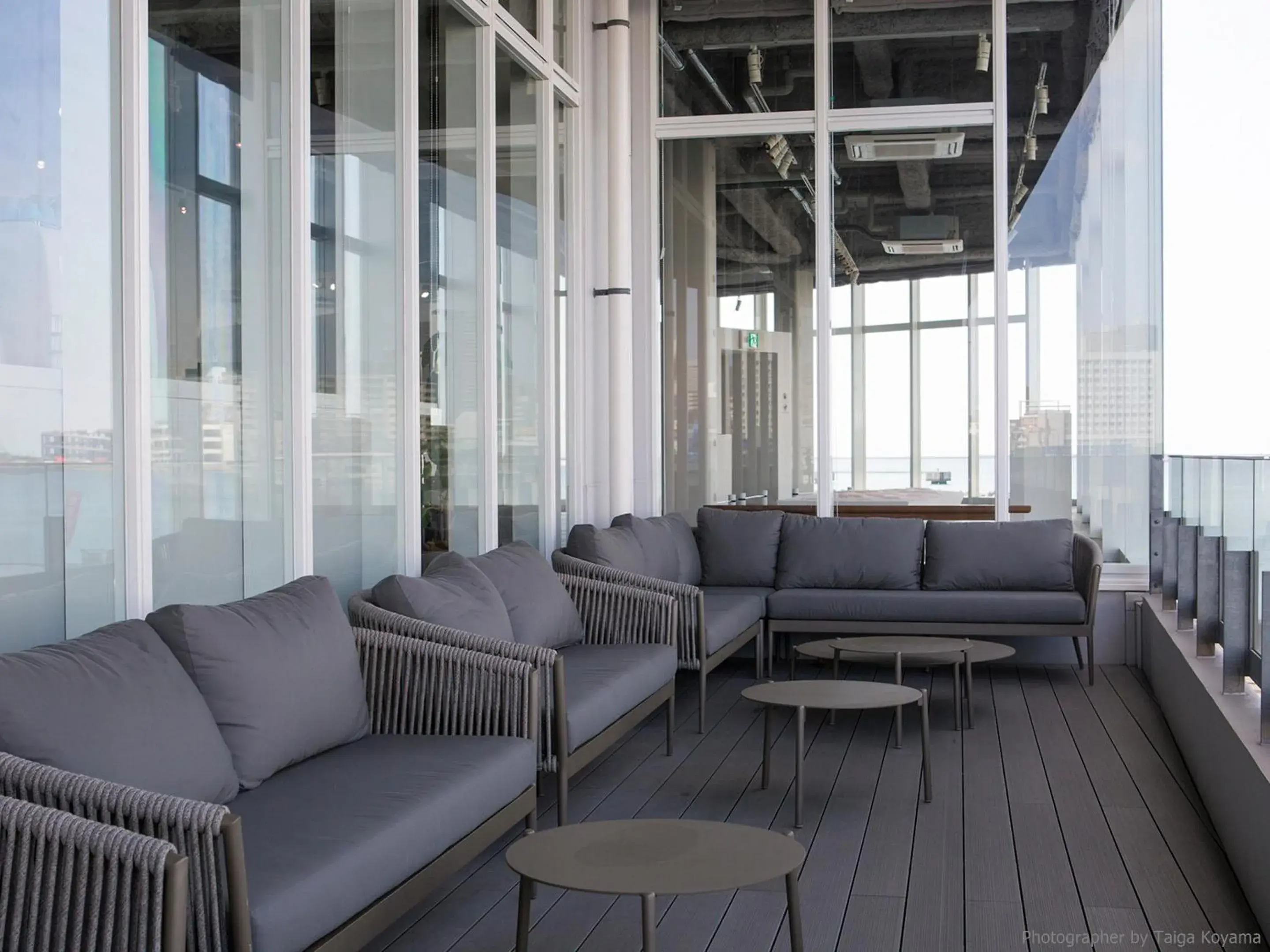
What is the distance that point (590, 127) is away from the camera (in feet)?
24.8

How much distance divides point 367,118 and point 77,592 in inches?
89.9

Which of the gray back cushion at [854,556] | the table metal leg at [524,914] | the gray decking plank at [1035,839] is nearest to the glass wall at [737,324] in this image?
the gray back cushion at [854,556]

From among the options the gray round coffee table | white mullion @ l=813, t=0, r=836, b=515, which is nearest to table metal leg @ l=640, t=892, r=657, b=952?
the gray round coffee table

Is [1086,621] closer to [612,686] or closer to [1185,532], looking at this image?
[1185,532]

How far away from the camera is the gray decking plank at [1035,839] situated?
132 inches

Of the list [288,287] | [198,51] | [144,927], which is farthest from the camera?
[288,287]

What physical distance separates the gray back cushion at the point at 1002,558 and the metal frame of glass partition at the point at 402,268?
2.08m

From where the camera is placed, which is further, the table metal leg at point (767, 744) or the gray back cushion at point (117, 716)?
the table metal leg at point (767, 744)

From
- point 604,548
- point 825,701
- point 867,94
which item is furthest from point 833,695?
point 867,94

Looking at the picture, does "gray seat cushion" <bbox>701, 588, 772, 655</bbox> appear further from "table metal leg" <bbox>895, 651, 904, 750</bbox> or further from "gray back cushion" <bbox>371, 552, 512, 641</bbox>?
"gray back cushion" <bbox>371, 552, 512, 641</bbox>

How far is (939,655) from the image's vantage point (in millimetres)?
5473

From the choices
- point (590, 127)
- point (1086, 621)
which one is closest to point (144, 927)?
point (1086, 621)

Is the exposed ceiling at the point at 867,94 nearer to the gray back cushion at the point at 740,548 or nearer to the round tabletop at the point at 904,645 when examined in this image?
the gray back cushion at the point at 740,548

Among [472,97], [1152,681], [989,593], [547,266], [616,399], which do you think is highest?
[472,97]
